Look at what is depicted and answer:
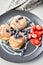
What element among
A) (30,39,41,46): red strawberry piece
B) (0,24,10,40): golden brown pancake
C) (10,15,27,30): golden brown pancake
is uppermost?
(10,15,27,30): golden brown pancake

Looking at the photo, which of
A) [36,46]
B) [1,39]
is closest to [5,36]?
[1,39]

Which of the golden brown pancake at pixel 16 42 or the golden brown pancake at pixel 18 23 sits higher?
the golden brown pancake at pixel 18 23

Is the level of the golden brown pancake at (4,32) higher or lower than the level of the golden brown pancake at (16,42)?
higher

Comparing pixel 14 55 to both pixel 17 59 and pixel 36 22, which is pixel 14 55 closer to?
pixel 17 59

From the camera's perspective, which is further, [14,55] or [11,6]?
[11,6]

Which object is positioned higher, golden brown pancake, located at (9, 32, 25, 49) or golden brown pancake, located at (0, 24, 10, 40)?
golden brown pancake, located at (0, 24, 10, 40)

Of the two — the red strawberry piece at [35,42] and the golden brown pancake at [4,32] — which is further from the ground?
the golden brown pancake at [4,32]

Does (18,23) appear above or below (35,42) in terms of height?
above

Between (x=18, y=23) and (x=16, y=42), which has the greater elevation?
(x=18, y=23)

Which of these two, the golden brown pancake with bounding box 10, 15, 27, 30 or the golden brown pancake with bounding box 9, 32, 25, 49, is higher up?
the golden brown pancake with bounding box 10, 15, 27, 30

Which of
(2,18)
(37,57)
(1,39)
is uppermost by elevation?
(2,18)

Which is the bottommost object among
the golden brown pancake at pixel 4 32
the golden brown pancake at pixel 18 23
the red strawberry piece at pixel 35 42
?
the red strawberry piece at pixel 35 42
